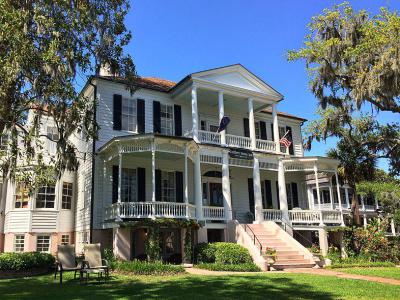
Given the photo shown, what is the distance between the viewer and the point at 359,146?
987 inches

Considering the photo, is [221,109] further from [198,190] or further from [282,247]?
[282,247]

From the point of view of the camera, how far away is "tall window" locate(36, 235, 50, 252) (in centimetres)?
1948

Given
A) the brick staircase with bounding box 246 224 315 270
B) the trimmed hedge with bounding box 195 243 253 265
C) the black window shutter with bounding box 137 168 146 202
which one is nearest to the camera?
the trimmed hedge with bounding box 195 243 253 265

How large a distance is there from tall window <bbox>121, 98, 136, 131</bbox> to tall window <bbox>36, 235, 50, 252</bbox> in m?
6.99

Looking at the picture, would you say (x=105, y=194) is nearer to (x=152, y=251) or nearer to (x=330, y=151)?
(x=152, y=251)

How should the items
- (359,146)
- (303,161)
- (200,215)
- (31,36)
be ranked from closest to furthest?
1. (31,36)
2. (200,215)
3. (303,161)
4. (359,146)

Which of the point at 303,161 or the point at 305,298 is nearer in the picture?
the point at 305,298

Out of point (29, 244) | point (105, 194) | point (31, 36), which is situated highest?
point (31, 36)

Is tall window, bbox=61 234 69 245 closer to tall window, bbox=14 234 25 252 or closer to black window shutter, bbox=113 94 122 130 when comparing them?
tall window, bbox=14 234 25 252

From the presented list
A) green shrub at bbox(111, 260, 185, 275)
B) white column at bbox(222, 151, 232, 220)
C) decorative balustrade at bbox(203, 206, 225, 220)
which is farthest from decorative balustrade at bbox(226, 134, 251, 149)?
green shrub at bbox(111, 260, 185, 275)

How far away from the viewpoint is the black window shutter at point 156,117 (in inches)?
819

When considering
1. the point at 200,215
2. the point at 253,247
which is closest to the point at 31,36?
the point at 200,215

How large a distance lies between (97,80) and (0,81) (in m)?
8.09

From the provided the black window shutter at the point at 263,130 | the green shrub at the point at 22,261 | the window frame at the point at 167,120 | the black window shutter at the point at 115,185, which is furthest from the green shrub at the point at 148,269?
the black window shutter at the point at 263,130
